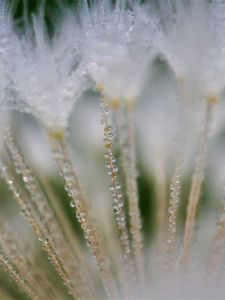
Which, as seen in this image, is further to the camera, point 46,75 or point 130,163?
point 130,163

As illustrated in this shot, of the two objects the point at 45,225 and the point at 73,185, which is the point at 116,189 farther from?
the point at 45,225

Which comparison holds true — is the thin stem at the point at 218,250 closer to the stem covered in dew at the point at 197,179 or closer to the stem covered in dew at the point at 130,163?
the stem covered in dew at the point at 197,179

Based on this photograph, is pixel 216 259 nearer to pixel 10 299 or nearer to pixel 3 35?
pixel 10 299

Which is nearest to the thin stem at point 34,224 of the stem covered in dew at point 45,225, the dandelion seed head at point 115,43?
the stem covered in dew at point 45,225

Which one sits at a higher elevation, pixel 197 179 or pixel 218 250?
pixel 197 179

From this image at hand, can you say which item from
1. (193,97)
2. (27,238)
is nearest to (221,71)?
(193,97)

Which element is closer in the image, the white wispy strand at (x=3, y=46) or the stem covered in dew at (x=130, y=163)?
the white wispy strand at (x=3, y=46)

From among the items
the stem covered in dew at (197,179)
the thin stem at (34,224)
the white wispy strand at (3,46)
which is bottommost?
the thin stem at (34,224)

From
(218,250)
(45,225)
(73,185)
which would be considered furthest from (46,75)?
(218,250)
